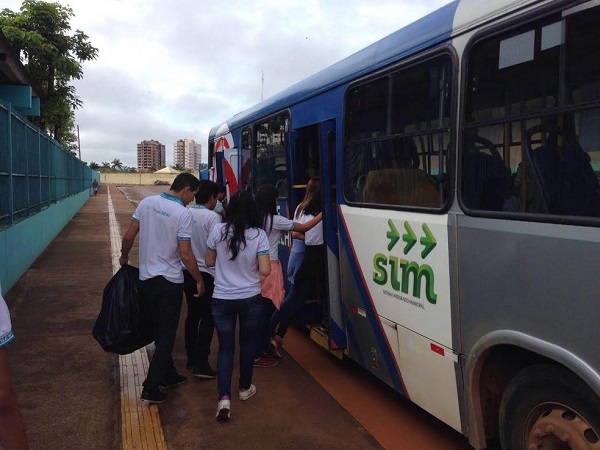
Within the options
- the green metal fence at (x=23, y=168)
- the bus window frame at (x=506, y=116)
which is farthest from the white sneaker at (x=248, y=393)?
the green metal fence at (x=23, y=168)

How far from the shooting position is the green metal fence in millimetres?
8227

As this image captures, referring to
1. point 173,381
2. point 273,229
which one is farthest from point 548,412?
point 173,381

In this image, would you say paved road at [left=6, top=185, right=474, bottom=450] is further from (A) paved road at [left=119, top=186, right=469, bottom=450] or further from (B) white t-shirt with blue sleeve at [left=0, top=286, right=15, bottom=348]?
(B) white t-shirt with blue sleeve at [left=0, top=286, right=15, bottom=348]

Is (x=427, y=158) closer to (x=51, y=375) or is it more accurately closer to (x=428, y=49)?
(x=428, y=49)

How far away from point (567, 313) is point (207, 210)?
317 centimetres

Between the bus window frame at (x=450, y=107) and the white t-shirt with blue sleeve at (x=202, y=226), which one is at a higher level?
the bus window frame at (x=450, y=107)

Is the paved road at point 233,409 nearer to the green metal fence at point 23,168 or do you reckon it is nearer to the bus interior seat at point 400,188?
the bus interior seat at point 400,188

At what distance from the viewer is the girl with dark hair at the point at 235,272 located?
158 inches

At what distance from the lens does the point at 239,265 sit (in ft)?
13.3

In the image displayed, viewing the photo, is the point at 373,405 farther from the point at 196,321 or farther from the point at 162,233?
the point at 162,233

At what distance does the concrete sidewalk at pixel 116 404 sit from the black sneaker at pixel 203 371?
0.07 meters

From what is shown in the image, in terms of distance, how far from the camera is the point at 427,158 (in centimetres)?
347

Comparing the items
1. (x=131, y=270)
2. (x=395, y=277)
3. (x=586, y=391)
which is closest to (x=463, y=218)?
(x=395, y=277)

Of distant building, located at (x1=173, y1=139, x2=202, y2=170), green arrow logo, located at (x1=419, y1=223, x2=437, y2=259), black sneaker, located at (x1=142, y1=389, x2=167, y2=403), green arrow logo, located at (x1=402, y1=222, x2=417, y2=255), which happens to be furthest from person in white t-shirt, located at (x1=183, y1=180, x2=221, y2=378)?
distant building, located at (x1=173, y1=139, x2=202, y2=170)
